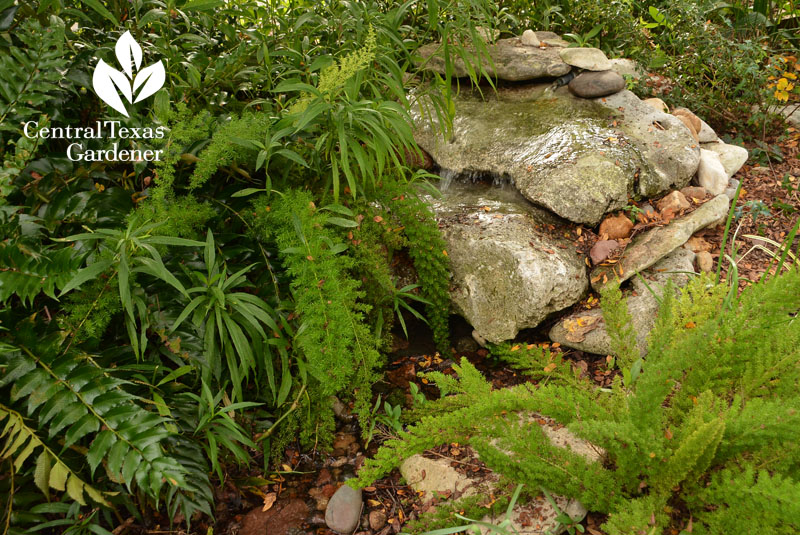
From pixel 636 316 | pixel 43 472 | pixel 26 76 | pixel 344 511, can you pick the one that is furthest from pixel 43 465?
pixel 636 316

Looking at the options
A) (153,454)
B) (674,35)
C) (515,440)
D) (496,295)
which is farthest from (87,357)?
(674,35)

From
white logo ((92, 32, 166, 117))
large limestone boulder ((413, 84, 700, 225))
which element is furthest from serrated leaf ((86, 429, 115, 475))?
large limestone boulder ((413, 84, 700, 225))

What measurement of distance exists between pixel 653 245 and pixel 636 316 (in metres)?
0.34

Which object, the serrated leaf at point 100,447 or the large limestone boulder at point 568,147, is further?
the large limestone boulder at point 568,147

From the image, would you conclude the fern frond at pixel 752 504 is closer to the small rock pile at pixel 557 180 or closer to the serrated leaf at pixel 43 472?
the small rock pile at pixel 557 180

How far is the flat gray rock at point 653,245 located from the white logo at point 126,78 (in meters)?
1.97

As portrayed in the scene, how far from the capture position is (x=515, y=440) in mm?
1473

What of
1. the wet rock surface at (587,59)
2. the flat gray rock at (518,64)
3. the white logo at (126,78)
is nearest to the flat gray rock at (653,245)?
the wet rock surface at (587,59)

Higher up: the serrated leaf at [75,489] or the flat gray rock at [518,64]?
the flat gray rock at [518,64]

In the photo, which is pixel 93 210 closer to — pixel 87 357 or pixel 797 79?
pixel 87 357

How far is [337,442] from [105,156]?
1345mm

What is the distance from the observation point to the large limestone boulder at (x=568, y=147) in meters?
2.55

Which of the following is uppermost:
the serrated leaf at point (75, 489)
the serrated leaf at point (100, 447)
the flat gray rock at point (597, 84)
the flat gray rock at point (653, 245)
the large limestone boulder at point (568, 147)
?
the flat gray rock at point (597, 84)

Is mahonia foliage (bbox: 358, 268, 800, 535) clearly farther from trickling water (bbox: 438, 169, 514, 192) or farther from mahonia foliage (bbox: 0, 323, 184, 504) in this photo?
trickling water (bbox: 438, 169, 514, 192)
